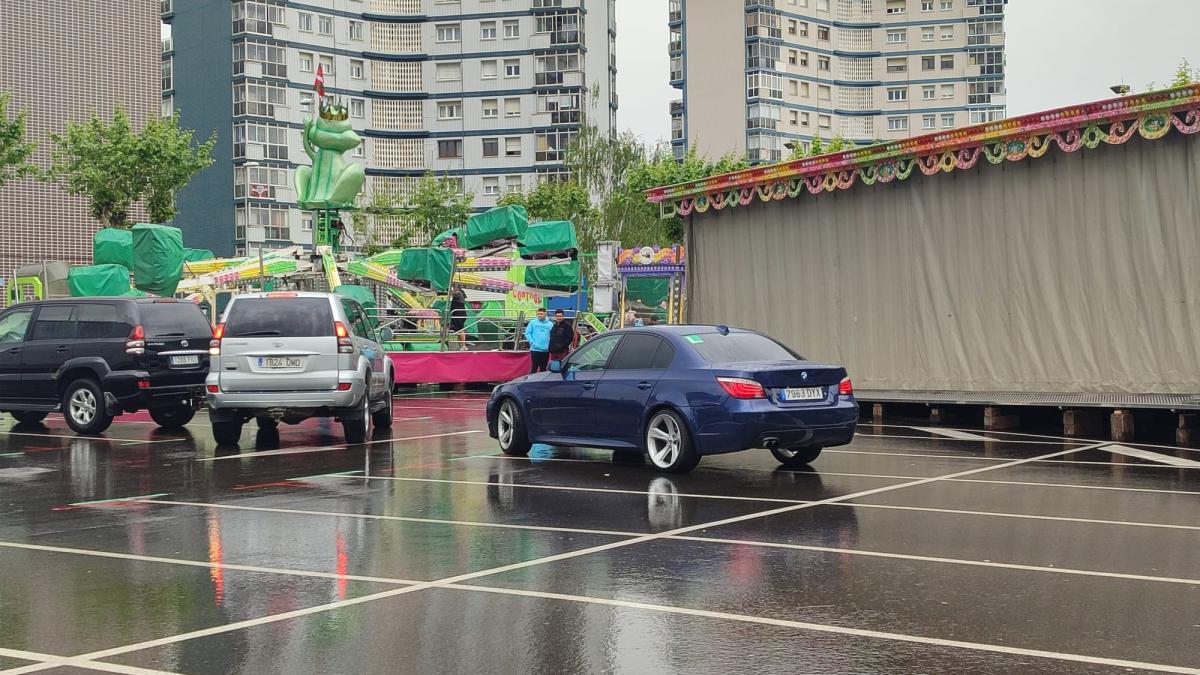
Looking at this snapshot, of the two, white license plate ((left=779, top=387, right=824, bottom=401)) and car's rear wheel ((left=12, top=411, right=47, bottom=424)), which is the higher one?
white license plate ((left=779, top=387, right=824, bottom=401))

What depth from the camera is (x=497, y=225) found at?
101 feet

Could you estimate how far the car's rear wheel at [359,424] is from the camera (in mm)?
16453

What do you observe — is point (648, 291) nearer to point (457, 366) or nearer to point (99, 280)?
point (457, 366)

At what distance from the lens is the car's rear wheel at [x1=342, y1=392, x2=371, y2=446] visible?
648 inches

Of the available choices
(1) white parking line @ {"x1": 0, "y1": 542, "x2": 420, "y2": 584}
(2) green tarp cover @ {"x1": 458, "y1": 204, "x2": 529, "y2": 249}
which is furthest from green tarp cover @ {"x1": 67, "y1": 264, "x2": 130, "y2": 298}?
(1) white parking line @ {"x1": 0, "y1": 542, "x2": 420, "y2": 584}

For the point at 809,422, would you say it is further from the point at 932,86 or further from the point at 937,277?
the point at 932,86

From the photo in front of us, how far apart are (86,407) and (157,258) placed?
1259 cm

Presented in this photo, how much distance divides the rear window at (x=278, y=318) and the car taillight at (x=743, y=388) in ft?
18.6

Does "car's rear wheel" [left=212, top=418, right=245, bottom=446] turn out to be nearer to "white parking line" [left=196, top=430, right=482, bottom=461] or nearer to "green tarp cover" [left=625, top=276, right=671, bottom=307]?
"white parking line" [left=196, top=430, right=482, bottom=461]

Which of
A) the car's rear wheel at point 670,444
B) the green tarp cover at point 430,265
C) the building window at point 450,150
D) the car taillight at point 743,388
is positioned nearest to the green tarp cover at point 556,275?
the green tarp cover at point 430,265

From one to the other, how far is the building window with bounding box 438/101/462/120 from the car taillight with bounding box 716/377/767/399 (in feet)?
256

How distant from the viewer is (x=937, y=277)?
19594 millimetres

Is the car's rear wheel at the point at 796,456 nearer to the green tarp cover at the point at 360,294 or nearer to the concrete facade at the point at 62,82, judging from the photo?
the green tarp cover at the point at 360,294

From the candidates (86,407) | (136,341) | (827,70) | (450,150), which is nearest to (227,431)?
(136,341)
